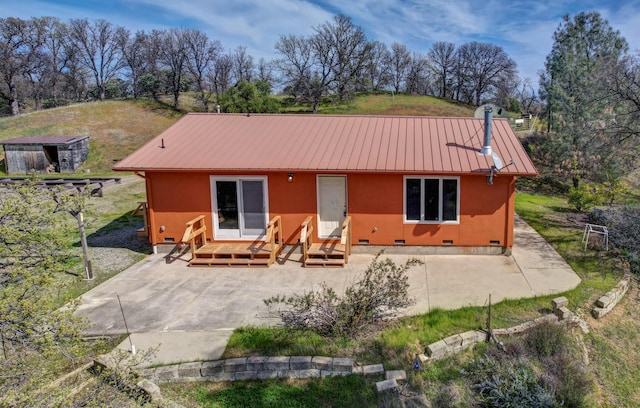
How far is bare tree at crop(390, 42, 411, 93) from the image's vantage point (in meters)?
57.3

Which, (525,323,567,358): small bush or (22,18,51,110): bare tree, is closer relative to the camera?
(525,323,567,358): small bush

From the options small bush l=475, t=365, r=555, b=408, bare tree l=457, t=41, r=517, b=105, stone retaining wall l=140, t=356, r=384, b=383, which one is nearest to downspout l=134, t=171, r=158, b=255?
stone retaining wall l=140, t=356, r=384, b=383

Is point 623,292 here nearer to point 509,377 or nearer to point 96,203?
point 509,377

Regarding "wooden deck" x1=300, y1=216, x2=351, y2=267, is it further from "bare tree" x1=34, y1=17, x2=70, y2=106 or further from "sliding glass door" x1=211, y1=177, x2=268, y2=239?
"bare tree" x1=34, y1=17, x2=70, y2=106

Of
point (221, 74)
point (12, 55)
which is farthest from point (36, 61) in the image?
point (221, 74)

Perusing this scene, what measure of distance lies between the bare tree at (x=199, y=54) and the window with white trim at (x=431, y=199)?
40619mm

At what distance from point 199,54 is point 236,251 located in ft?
144

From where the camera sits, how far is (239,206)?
1090 cm

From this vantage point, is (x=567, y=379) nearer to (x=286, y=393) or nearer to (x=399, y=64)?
(x=286, y=393)

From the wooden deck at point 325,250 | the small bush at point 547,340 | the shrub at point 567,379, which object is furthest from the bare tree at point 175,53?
the shrub at point 567,379

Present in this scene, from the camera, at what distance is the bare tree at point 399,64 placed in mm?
57344

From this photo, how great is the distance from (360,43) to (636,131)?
39939 mm

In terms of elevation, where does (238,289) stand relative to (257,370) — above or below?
above

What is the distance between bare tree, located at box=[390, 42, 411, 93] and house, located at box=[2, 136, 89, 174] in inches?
1683
